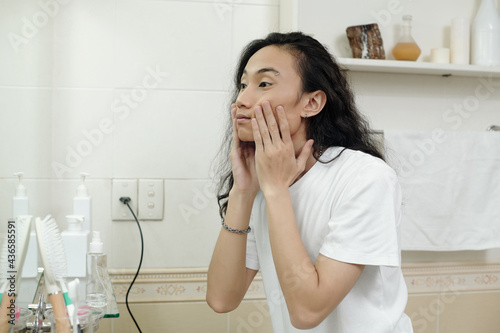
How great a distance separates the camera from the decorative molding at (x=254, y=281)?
157cm

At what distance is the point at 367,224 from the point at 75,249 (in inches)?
25.1

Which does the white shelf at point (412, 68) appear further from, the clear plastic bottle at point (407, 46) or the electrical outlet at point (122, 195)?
the electrical outlet at point (122, 195)

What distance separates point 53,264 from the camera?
2.60ft

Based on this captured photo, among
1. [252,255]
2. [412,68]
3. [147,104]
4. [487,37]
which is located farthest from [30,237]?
[487,37]

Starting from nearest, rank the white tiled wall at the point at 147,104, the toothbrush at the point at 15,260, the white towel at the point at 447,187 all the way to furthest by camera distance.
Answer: the toothbrush at the point at 15,260 → the white tiled wall at the point at 147,104 → the white towel at the point at 447,187

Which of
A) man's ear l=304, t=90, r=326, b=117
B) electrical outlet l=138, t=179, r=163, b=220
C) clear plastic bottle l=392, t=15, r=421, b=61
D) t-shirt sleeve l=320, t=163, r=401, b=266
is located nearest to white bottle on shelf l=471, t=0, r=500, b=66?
clear plastic bottle l=392, t=15, r=421, b=61

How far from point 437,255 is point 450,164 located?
1.10 feet

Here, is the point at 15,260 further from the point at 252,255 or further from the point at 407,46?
the point at 407,46

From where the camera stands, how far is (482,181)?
1717mm

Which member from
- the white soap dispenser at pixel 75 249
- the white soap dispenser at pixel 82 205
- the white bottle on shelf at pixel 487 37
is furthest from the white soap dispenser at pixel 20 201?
the white bottle on shelf at pixel 487 37

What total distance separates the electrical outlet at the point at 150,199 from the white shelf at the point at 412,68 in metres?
0.70

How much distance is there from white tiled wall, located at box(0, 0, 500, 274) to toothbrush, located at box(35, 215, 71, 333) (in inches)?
26.8

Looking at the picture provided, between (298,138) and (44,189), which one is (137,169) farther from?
(298,138)

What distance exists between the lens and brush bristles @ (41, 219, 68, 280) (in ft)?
2.60
